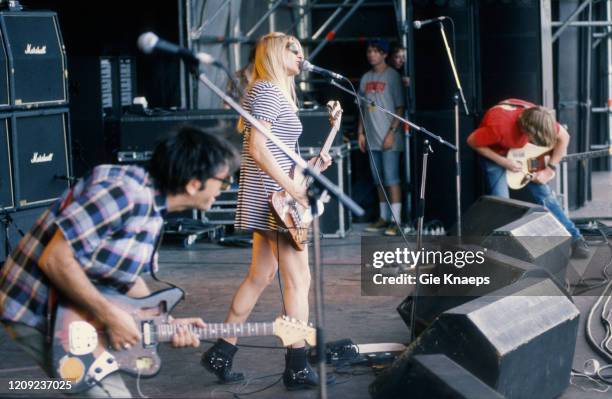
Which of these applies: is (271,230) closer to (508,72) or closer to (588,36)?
(508,72)

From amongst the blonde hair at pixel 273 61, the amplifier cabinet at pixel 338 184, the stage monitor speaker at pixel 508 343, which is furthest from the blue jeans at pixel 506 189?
the blonde hair at pixel 273 61

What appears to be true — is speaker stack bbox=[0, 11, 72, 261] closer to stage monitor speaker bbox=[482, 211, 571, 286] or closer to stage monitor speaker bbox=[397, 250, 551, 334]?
stage monitor speaker bbox=[397, 250, 551, 334]

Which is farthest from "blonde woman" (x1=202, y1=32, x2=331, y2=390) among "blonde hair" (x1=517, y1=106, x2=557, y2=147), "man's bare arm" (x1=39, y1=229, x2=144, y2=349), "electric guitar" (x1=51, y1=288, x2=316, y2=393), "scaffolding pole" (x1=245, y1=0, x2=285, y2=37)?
"scaffolding pole" (x1=245, y1=0, x2=285, y2=37)

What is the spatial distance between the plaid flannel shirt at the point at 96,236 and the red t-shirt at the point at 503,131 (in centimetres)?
535

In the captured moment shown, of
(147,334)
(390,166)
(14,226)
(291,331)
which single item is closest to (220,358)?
(291,331)

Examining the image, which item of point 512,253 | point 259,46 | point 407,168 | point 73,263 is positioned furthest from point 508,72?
point 73,263

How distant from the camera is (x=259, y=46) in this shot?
5566mm

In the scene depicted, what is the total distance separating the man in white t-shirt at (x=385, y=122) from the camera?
35.2ft

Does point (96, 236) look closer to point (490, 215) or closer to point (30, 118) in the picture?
point (490, 215)

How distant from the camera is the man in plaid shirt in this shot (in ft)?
11.7

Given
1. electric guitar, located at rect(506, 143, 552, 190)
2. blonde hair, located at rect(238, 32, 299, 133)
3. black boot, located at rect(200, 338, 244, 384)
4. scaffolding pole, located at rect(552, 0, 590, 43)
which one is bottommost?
black boot, located at rect(200, 338, 244, 384)

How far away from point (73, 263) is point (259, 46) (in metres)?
2.30

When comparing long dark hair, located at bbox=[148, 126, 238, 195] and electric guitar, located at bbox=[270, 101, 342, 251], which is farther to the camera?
electric guitar, located at bbox=[270, 101, 342, 251]

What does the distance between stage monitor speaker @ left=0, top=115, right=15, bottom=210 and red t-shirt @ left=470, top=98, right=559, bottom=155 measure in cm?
379
